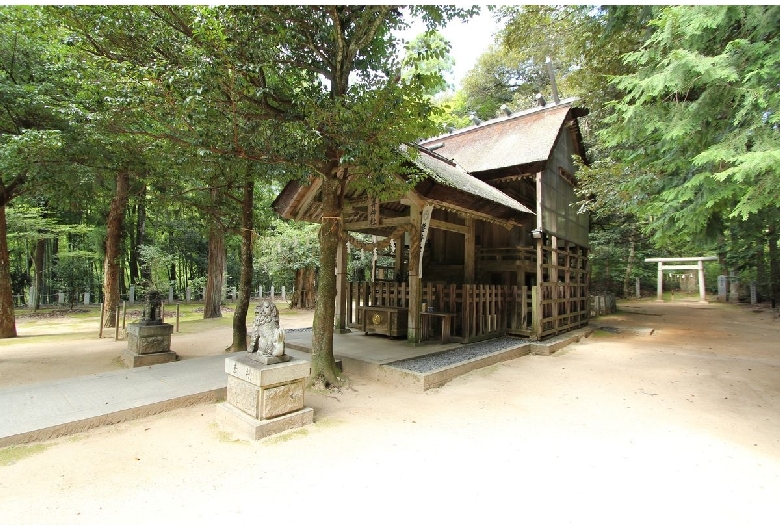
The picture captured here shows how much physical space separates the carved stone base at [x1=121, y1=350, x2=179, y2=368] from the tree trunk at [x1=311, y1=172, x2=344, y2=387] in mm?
3293

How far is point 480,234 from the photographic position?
10578mm

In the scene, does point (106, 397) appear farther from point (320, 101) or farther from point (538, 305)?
point (538, 305)

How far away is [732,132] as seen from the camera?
12.4 feet

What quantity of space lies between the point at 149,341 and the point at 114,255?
641 centimetres

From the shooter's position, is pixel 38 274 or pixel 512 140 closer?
pixel 512 140

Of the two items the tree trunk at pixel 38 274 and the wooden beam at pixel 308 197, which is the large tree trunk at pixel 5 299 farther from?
the tree trunk at pixel 38 274

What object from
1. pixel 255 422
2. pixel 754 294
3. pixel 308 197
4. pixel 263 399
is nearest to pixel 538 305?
pixel 308 197

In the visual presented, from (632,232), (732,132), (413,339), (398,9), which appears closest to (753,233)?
(732,132)

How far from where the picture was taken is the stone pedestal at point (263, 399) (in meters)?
3.73

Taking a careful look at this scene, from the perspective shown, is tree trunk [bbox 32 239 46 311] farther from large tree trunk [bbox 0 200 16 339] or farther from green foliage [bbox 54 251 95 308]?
large tree trunk [bbox 0 200 16 339]

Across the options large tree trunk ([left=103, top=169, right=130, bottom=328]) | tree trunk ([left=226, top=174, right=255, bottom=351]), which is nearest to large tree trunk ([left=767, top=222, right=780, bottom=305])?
tree trunk ([left=226, top=174, right=255, bottom=351])

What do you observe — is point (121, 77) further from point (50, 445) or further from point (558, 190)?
point (558, 190)

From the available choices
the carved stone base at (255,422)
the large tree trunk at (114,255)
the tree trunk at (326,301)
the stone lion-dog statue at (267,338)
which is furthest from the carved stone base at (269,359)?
the large tree trunk at (114,255)

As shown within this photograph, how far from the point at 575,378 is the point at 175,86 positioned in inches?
290
